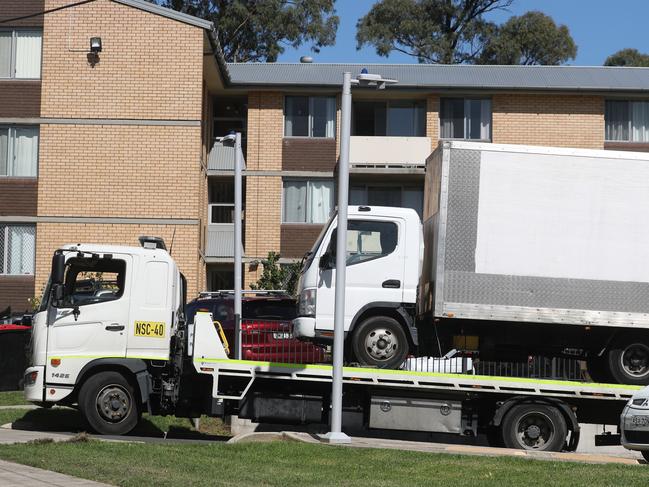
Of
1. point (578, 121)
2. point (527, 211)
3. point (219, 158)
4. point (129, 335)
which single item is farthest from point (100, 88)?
point (527, 211)

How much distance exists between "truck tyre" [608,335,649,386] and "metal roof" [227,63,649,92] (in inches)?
806

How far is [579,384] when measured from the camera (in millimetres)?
16844

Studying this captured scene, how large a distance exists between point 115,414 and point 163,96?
17.5m

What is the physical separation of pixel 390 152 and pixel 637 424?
73.2 ft

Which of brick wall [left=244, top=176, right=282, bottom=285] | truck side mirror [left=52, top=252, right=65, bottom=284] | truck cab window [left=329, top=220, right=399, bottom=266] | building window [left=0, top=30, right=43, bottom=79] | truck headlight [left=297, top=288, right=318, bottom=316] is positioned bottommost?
truck headlight [left=297, top=288, right=318, bottom=316]

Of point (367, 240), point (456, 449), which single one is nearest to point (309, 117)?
point (367, 240)

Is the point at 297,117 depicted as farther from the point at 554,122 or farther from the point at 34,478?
the point at 34,478

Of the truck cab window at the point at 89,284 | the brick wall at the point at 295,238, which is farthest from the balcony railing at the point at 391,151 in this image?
the truck cab window at the point at 89,284

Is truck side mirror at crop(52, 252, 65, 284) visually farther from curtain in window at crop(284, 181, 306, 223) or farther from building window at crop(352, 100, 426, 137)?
building window at crop(352, 100, 426, 137)

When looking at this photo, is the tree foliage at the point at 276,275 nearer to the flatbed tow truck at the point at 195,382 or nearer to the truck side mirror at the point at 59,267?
the flatbed tow truck at the point at 195,382

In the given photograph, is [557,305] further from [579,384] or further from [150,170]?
[150,170]

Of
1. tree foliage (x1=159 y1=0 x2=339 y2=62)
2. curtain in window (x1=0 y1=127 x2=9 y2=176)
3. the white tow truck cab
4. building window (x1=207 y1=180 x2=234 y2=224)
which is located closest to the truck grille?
the white tow truck cab

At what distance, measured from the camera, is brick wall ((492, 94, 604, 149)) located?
37469mm

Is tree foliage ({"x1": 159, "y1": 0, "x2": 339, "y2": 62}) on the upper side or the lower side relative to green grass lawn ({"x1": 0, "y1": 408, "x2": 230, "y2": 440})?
upper
